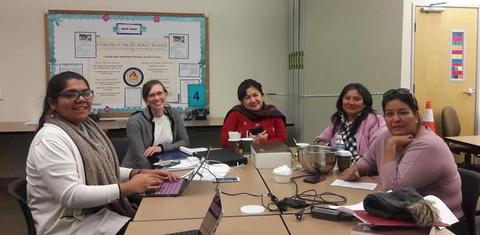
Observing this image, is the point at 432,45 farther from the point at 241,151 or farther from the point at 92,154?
the point at 92,154

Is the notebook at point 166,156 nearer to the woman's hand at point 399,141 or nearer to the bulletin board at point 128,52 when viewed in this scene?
the woman's hand at point 399,141

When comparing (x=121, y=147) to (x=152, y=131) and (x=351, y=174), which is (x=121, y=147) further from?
(x=351, y=174)

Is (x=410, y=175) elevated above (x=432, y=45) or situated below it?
below

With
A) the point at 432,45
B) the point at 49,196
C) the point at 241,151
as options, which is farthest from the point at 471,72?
the point at 49,196

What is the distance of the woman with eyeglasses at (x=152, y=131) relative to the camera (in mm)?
2865

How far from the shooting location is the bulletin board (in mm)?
4539

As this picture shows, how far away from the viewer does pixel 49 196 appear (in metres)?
1.71

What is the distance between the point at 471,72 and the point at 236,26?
298 cm

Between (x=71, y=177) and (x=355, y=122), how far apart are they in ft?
6.23

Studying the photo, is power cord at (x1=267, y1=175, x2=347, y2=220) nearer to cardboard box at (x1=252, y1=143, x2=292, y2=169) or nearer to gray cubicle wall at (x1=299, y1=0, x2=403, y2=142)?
cardboard box at (x1=252, y1=143, x2=292, y2=169)

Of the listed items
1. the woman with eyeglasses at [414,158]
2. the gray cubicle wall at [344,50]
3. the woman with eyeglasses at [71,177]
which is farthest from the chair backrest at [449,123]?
the woman with eyeglasses at [71,177]

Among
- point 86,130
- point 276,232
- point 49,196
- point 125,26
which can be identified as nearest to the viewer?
point 276,232

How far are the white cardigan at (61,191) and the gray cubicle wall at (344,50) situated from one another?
2.62 metres

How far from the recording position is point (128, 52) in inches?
184
